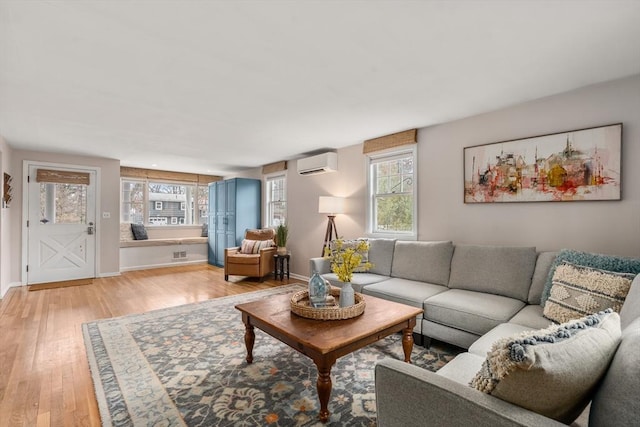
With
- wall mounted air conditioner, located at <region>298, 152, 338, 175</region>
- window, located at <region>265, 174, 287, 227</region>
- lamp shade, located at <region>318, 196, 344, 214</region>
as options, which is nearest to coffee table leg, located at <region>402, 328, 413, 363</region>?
lamp shade, located at <region>318, 196, 344, 214</region>

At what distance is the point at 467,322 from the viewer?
7.59 ft

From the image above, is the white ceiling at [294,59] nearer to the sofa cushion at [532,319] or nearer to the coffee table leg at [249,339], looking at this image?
the sofa cushion at [532,319]

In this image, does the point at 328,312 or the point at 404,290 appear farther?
the point at 404,290

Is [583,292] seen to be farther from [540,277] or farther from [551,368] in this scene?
[551,368]

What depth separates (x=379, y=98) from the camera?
283 centimetres

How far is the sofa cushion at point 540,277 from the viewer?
243 cm

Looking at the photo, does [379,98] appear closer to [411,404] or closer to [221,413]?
[411,404]

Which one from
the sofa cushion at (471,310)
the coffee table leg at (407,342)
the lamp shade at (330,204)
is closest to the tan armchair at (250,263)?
the lamp shade at (330,204)

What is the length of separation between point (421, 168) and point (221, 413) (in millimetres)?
3210

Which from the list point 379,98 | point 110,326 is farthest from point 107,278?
point 379,98

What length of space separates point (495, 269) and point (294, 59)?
2422 mm

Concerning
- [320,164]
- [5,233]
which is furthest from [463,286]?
[5,233]

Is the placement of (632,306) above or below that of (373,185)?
below

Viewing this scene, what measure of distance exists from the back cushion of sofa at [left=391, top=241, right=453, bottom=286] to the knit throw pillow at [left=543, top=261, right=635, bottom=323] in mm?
1031
